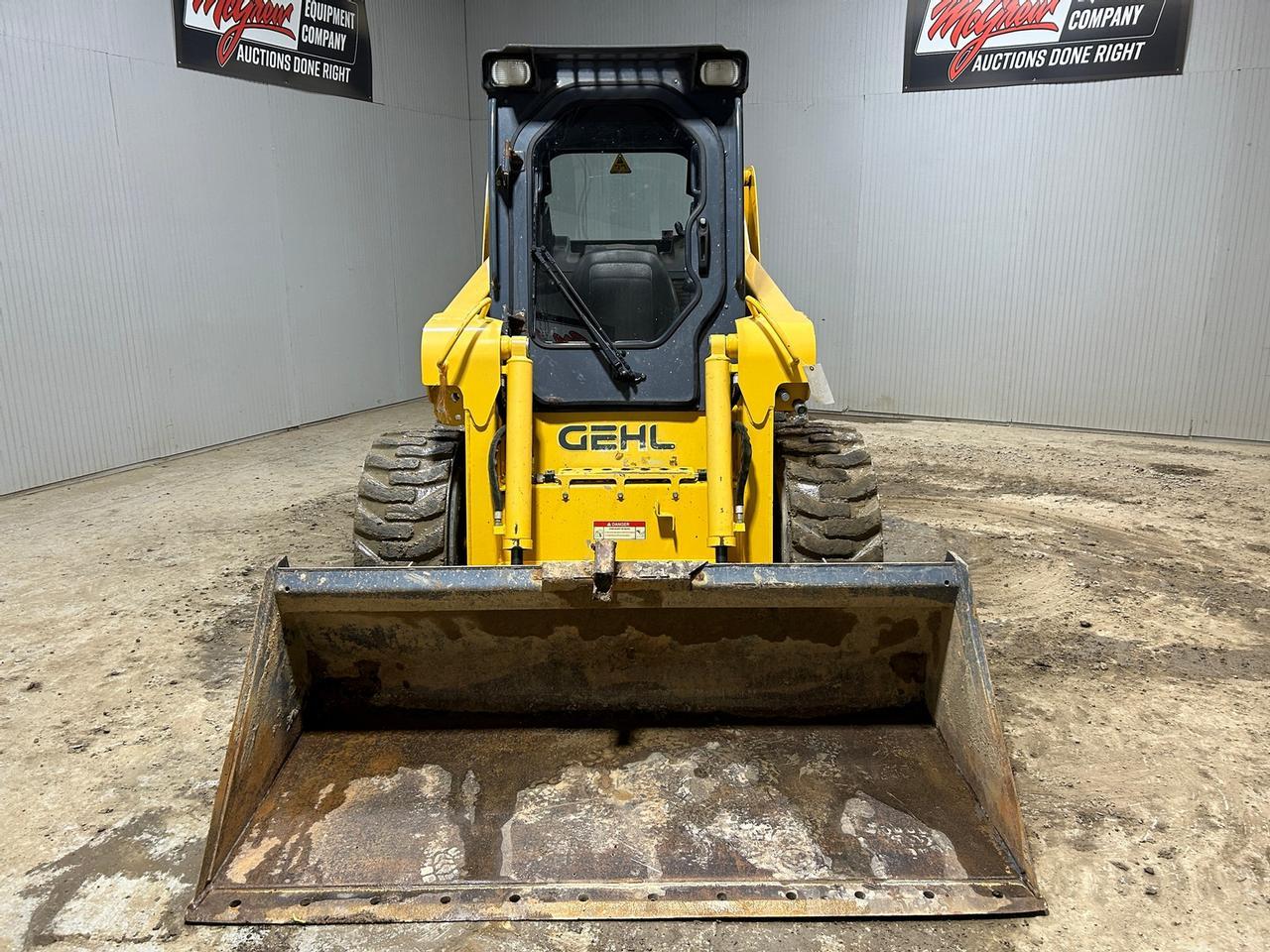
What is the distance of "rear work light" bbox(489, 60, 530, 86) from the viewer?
371cm

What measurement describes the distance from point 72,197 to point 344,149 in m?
3.19

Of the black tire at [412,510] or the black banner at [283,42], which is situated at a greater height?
the black banner at [283,42]

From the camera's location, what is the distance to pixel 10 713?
12.0 ft

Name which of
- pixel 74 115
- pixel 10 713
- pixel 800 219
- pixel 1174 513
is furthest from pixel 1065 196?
pixel 10 713

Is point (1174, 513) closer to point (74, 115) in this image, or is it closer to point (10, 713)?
point (10, 713)

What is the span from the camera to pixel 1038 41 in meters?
8.86

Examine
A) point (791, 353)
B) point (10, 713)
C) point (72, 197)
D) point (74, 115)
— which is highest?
point (74, 115)

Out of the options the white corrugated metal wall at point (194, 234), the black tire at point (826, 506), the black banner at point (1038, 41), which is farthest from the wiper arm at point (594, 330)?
the black banner at point (1038, 41)

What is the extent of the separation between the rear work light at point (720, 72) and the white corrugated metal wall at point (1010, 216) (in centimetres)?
655

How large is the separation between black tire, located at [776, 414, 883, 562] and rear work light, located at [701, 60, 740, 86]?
1.49 metres

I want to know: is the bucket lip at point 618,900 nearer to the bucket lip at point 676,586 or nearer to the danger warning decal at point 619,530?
the bucket lip at point 676,586

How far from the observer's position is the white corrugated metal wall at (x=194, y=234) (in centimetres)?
707

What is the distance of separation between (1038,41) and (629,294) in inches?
277

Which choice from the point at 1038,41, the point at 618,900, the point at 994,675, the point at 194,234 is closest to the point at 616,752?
the point at 618,900
